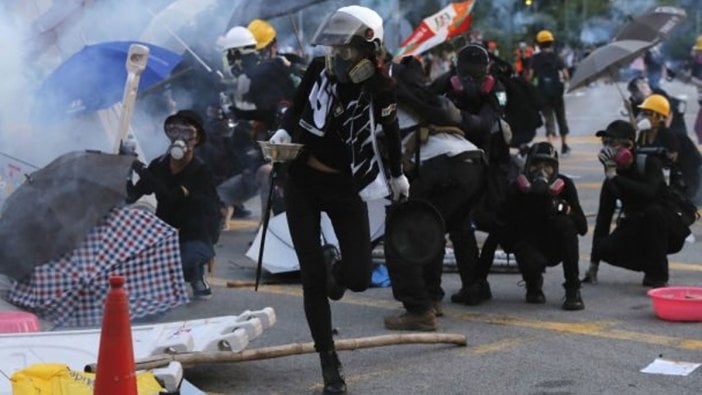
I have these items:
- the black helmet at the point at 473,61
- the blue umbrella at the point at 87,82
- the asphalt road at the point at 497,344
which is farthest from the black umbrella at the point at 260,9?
the asphalt road at the point at 497,344

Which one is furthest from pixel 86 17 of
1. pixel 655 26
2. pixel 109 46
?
pixel 655 26

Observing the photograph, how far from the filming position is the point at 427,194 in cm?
725

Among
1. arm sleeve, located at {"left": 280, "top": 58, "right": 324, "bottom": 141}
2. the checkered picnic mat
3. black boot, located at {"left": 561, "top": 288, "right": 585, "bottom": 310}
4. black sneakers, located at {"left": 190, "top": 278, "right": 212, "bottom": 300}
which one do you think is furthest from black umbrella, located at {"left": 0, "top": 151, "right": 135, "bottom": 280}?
black boot, located at {"left": 561, "top": 288, "right": 585, "bottom": 310}

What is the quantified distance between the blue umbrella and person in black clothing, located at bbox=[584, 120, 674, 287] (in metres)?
2.98

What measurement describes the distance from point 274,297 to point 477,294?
1267 millimetres

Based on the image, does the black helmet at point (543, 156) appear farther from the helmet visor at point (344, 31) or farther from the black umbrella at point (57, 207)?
the helmet visor at point (344, 31)

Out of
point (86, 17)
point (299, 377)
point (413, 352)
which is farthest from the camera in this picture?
point (86, 17)

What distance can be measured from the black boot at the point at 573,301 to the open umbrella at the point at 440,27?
391cm

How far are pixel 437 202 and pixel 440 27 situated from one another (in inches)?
186

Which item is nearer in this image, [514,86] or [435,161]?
[435,161]

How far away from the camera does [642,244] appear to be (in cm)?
815

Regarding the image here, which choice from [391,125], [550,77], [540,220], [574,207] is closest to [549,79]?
[550,77]

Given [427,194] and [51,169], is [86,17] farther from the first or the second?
[427,194]

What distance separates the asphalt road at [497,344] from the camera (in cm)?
586
